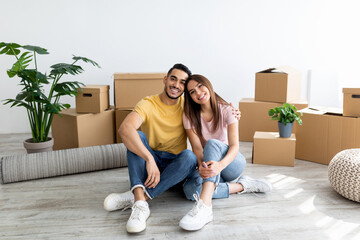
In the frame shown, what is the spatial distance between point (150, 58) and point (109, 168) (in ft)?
5.39

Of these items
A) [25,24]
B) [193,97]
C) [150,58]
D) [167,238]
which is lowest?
[167,238]

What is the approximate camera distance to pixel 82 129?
300 centimetres

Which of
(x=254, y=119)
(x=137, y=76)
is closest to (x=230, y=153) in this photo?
(x=137, y=76)

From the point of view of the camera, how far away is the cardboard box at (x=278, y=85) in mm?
3223

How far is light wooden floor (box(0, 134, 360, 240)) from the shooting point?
5.54ft

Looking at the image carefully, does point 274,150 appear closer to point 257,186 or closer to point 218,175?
point 257,186

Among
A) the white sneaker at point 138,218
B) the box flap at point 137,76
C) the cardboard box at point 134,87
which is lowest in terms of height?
the white sneaker at point 138,218

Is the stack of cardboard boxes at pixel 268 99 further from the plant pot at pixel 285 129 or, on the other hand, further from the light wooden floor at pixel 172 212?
the light wooden floor at pixel 172 212

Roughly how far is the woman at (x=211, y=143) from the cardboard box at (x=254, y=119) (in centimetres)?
131

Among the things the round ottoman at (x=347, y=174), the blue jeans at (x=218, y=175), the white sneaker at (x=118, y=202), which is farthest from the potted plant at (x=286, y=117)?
the white sneaker at (x=118, y=202)

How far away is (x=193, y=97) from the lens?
77.3 inches

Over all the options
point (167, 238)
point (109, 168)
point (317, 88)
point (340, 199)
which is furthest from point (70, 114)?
point (317, 88)

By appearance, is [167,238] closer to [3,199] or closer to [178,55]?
[3,199]

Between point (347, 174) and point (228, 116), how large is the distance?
2.44 feet
